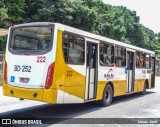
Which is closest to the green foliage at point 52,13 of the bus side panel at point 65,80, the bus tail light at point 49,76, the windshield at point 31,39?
the windshield at point 31,39

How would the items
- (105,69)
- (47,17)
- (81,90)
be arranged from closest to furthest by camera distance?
(81,90)
(105,69)
(47,17)

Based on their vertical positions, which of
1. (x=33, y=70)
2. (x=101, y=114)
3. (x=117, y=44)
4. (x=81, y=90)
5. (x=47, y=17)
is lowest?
(x=101, y=114)

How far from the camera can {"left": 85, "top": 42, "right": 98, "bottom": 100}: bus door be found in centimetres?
1087

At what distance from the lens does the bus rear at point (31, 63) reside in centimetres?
892

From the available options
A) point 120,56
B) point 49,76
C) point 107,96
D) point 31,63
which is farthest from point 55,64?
point 120,56

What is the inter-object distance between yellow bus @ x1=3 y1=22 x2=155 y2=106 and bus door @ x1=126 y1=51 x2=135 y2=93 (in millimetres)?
2649

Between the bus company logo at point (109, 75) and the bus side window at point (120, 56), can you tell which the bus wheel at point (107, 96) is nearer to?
the bus company logo at point (109, 75)

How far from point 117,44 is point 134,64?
255 centimetres

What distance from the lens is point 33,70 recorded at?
30.1ft

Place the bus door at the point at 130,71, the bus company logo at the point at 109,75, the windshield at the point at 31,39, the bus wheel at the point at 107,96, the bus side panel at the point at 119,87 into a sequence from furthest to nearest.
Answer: the bus door at the point at 130,71 < the bus side panel at the point at 119,87 < the bus company logo at the point at 109,75 < the bus wheel at the point at 107,96 < the windshield at the point at 31,39

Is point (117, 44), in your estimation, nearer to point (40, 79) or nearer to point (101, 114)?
point (101, 114)

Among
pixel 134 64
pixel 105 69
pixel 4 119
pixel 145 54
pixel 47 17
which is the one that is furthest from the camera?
pixel 47 17

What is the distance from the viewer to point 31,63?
9273 mm

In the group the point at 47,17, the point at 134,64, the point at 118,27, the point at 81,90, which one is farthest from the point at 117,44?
the point at 118,27
